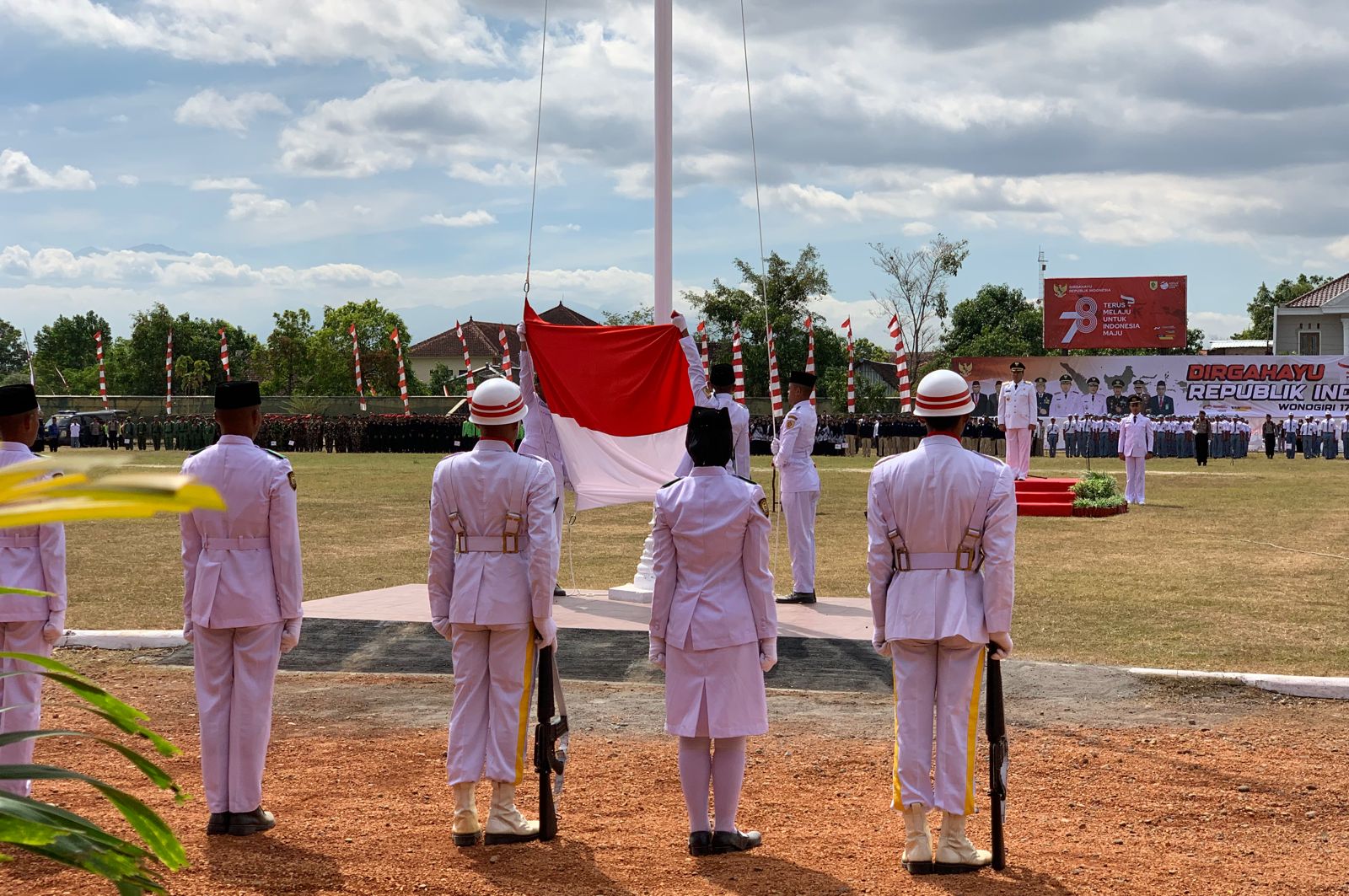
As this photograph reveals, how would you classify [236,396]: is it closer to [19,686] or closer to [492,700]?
[19,686]

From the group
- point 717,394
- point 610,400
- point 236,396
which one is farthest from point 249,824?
point 717,394

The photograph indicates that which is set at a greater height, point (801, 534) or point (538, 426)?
point (538, 426)

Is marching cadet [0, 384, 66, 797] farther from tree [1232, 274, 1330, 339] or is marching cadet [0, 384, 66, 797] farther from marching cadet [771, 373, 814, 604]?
tree [1232, 274, 1330, 339]

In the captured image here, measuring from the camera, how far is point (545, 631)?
18.2 feet

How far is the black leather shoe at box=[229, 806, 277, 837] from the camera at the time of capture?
546 cm

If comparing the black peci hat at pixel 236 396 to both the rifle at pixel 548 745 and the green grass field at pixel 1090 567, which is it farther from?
the green grass field at pixel 1090 567

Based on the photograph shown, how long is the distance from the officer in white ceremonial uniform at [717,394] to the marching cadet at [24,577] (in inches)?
205

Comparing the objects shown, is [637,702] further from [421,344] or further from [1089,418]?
[421,344]

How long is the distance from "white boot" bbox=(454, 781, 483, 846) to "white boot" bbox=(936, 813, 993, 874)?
186cm

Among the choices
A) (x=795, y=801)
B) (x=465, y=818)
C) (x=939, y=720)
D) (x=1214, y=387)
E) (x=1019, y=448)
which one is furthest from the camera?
(x=1214, y=387)

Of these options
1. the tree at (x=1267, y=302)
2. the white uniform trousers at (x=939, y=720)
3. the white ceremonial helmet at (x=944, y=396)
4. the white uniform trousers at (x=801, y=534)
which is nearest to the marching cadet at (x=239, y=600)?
the white uniform trousers at (x=939, y=720)

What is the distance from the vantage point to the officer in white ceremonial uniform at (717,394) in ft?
33.7

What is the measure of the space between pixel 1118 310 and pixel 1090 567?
45510mm

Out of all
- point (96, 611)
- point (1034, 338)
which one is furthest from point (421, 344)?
point (96, 611)
